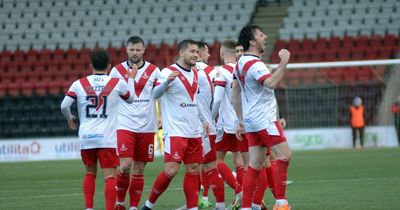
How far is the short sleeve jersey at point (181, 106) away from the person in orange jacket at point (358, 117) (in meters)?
17.5

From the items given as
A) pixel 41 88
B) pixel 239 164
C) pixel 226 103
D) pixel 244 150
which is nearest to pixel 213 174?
pixel 244 150

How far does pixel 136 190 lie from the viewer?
39.1ft

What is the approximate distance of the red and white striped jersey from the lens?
12.1m

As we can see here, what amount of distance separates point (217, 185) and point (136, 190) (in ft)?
3.57

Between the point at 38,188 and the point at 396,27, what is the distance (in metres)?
21.3

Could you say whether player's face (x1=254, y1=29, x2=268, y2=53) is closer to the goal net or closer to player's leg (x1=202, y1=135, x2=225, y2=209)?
player's leg (x1=202, y1=135, x2=225, y2=209)

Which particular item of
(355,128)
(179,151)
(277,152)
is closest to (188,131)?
(179,151)

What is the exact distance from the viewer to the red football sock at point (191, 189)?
36.3ft

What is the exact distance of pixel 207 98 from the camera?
12.9 metres

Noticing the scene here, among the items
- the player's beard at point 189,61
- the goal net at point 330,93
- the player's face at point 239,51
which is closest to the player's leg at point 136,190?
the player's beard at point 189,61

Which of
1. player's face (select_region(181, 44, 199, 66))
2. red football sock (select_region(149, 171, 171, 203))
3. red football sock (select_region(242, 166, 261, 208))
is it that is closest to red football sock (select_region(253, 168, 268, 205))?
Result: red football sock (select_region(242, 166, 261, 208))

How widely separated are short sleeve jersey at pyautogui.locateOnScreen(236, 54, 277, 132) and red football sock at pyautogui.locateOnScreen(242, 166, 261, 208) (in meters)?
0.51

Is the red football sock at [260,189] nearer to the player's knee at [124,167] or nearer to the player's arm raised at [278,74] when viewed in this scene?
the player's arm raised at [278,74]

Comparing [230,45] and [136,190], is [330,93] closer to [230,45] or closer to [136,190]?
[230,45]
